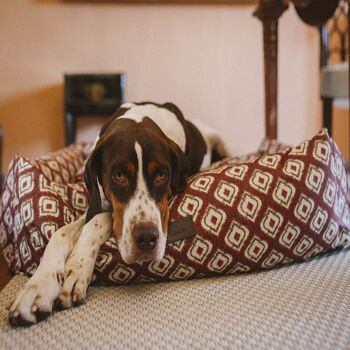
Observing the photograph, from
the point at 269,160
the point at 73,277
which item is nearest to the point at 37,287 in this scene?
the point at 73,277

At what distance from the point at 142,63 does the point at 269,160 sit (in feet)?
8.10

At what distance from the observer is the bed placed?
934 mm

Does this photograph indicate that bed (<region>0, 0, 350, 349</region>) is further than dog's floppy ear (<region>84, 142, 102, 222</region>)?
No

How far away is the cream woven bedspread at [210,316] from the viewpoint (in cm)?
93

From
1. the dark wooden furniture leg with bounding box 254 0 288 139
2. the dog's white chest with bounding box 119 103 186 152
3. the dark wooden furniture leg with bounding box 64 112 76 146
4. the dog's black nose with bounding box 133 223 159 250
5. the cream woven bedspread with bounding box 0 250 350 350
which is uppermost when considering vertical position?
the dark wooden furniture leg with bounding box 254 0 288 139

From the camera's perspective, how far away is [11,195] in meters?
1.46

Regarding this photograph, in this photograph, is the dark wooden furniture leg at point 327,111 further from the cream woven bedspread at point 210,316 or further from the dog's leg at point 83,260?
the dog's leg at point 83,260

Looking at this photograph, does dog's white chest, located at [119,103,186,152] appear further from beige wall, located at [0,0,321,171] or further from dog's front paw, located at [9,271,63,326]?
beige wall, located at [0,0,321,171]

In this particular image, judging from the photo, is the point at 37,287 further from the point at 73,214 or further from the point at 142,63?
the point at 142,63

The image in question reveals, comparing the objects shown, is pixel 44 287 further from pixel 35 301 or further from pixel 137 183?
pixel 137 183

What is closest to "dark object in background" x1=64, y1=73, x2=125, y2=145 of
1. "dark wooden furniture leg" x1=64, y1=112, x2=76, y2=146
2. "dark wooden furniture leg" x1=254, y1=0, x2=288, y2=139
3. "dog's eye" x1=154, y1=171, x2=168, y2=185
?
"dark wooden furniture leg" x1=64, y1=112, x2=76, y2=146

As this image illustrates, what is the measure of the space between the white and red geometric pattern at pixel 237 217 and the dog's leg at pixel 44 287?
0.29ft

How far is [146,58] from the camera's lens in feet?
11.9

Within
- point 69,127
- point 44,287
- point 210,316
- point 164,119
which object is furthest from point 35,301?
point 69,127
